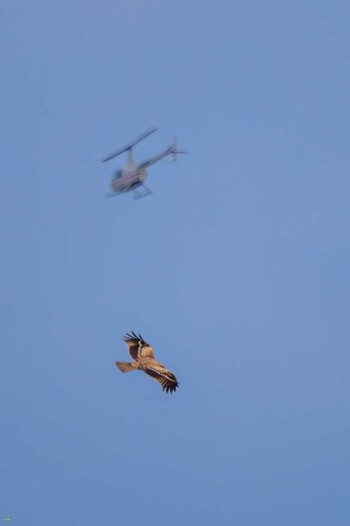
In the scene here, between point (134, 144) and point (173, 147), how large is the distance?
233cm

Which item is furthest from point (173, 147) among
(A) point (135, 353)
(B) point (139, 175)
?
(A) point (135, 353)

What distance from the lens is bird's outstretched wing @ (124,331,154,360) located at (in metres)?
27.9

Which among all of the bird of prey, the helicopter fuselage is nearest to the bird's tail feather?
the bird of prey

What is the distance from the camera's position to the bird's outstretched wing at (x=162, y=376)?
27.4m

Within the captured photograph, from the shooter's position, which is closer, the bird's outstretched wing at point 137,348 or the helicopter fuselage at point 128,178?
the bird's outstretched wing at point 137,348

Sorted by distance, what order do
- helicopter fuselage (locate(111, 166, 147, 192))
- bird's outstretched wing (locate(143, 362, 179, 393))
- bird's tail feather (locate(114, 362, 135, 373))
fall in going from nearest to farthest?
bird's outstretched wing (locate(143, 362, 179, 393)), bird's tail feather (locate(114, 362, 135, 373)), helicopter fuselage (locate(111, 166, 147, 192))

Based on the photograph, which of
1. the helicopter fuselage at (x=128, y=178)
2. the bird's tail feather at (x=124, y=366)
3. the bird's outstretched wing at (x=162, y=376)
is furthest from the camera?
the helicopter fuselage at (x=128, y=178)

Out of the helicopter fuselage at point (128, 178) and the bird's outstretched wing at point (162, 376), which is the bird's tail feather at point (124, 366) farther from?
the helicopter fuselage at point (128, 178)

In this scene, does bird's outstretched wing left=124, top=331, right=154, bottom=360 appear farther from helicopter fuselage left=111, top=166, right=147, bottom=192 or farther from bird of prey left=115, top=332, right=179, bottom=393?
helicopter fuselage left=111, top=166, right=147, bottom=192

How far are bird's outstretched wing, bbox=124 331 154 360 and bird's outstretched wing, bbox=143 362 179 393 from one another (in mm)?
359

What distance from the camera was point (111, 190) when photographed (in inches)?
1328

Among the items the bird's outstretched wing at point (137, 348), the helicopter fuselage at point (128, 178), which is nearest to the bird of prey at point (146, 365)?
the bird's outstretched wing at point (137, 348)

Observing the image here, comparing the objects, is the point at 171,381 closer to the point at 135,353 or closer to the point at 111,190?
the point at 135,353

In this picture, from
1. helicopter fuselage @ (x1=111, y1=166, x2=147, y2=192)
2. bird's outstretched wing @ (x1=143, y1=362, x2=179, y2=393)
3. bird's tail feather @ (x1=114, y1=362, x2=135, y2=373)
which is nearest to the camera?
bird's outstretched wing @ (x1=143, y1=362, x2=179, y2=393)
